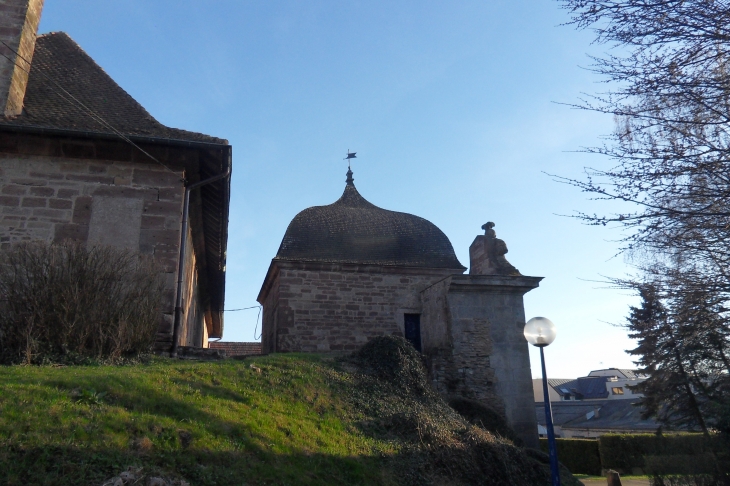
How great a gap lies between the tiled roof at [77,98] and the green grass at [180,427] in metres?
3.98

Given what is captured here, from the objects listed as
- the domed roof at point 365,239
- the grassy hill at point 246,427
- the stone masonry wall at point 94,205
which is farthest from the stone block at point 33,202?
the domed roof at point 365,239

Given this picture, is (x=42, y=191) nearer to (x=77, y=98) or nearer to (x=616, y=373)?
(x=77, y=98)

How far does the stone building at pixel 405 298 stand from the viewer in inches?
469

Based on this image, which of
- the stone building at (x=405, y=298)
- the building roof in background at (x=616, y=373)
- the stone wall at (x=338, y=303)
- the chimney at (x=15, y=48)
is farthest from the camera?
the building roof in background at (x=616, y=373)

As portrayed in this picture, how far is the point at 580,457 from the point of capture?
2280 cm

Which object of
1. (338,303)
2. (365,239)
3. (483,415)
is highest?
(365,239)

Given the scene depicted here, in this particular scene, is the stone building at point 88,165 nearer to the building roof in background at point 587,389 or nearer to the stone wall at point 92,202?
the stone wall at point 92,202

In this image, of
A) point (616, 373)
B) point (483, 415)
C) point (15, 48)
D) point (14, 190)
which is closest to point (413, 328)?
point (483, 415)

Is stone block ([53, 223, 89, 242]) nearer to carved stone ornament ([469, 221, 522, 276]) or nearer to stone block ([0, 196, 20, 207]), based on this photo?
stone block ([0, 196, 20, 207])

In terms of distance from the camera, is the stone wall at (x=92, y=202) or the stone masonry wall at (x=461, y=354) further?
the stone masonry wall at (x=461, y=354)

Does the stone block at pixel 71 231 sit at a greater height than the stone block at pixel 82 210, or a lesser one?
lesser

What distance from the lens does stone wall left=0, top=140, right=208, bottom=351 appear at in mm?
8859

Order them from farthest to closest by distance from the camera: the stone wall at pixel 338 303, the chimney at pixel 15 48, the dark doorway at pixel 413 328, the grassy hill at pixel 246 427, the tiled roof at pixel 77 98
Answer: the dark doorway at pixel 413 328 < the stone wall at pixel 338 303 < the chimney at pixel 15 48 < the tiled roof at pixel 77 98 < the grassy hill at pixel 246 427

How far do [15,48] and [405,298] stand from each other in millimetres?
11163
